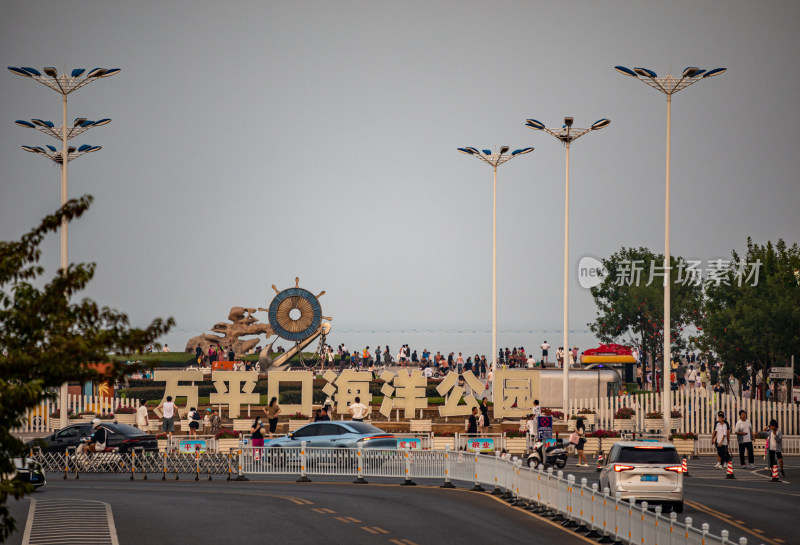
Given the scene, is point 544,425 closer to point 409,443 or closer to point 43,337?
point 409,443

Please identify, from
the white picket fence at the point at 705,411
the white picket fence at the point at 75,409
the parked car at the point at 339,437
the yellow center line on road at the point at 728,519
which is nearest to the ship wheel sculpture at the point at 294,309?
the white picket fence at the point at 75,409

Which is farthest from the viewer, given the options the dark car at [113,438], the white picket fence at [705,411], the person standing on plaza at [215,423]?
the person standing on plaza at [215,423]

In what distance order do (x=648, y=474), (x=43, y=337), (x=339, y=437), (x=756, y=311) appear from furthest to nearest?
(x=756, y=311), (x=339, y=437), (x=648, y=474), (x=43, y=337)

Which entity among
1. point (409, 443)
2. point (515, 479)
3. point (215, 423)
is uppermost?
point (409, 443)

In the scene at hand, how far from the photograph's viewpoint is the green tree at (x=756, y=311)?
5756 cm

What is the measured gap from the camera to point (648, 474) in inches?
890

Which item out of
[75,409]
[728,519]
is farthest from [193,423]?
[728,519]

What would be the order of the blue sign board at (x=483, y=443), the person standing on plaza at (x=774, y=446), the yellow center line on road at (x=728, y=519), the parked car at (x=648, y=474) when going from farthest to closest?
the blue sign board at (x=483, y=443) < the person standing on plaza at (x=774, y=446) < the parked car at (x=648, y=474) < the yellow center line on road at (x=728, y=519)

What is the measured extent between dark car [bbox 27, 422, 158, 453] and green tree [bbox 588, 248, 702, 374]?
177 ft

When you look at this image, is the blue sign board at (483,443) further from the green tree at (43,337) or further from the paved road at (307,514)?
the green tree at (43,337)

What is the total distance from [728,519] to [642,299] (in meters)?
62.8

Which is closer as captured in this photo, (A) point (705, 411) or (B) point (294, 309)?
(A) point (705, 411)

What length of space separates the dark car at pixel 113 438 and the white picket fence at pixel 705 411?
1836cm

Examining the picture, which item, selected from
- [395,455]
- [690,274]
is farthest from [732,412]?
[690,274]
